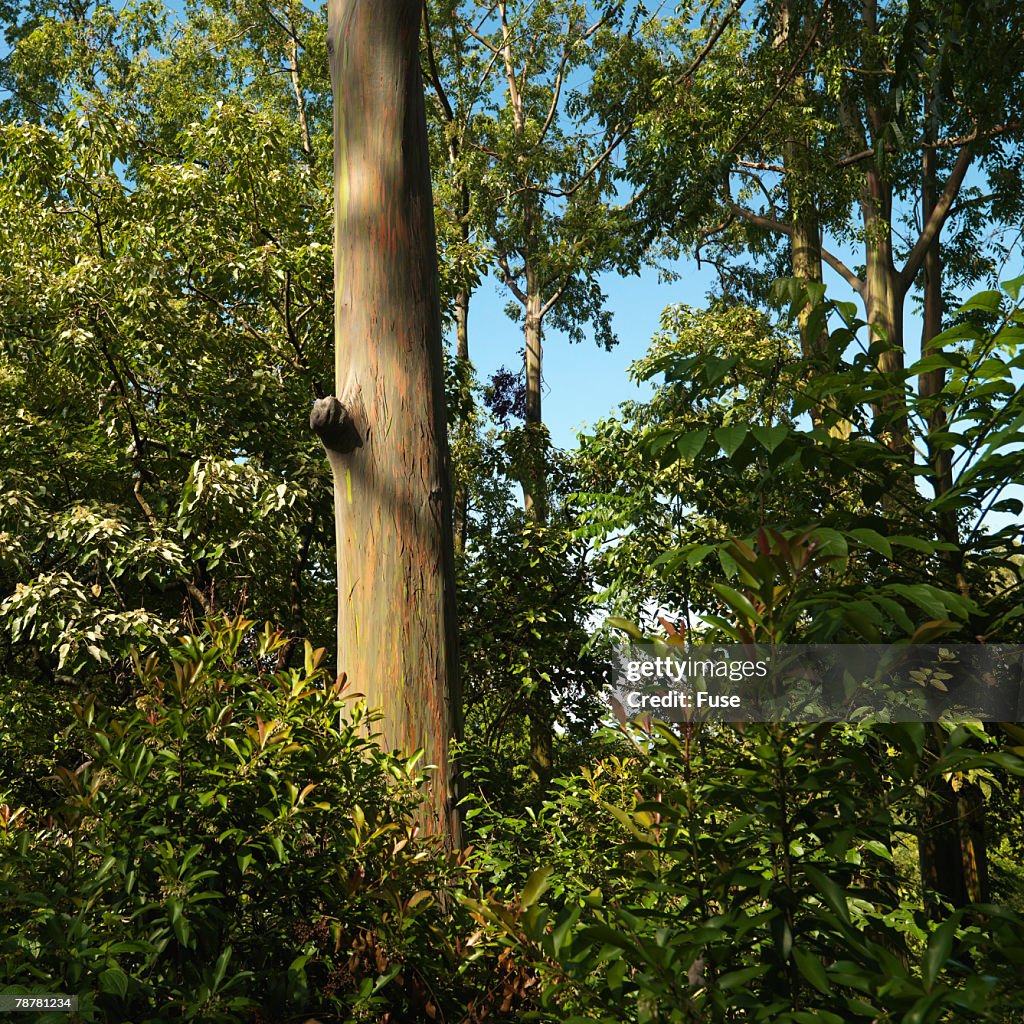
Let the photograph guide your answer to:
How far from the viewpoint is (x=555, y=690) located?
7.28 metres

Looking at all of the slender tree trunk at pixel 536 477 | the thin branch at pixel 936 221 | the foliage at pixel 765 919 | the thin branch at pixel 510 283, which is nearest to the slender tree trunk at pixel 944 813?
the foliage at pixel 765 919

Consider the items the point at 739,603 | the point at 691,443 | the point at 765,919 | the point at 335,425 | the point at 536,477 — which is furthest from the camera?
the point at 536,477

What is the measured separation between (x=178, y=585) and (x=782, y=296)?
4.97 m

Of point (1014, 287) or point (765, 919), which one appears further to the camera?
point (1014, 287)

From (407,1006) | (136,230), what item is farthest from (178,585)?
(407,1006)

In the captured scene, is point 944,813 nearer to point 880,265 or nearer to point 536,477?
point 536,477

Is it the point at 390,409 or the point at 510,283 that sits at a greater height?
the point at 510,283

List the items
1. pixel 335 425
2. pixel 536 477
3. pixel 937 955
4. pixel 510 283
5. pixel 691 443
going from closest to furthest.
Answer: pixel 937 955 < pixel 691 443 < pixel 335 425 < pixel 536 477 < pixel 510 283

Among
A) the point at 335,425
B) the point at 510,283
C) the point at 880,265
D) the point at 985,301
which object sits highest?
the point at 510,283

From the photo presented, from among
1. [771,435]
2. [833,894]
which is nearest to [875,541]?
[771,435]

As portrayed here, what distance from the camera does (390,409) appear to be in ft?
11.4

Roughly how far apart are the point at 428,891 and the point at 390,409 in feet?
6.59

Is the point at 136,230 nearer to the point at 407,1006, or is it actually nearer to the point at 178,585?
the point at 178,585

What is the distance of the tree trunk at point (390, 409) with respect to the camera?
3238 mm
